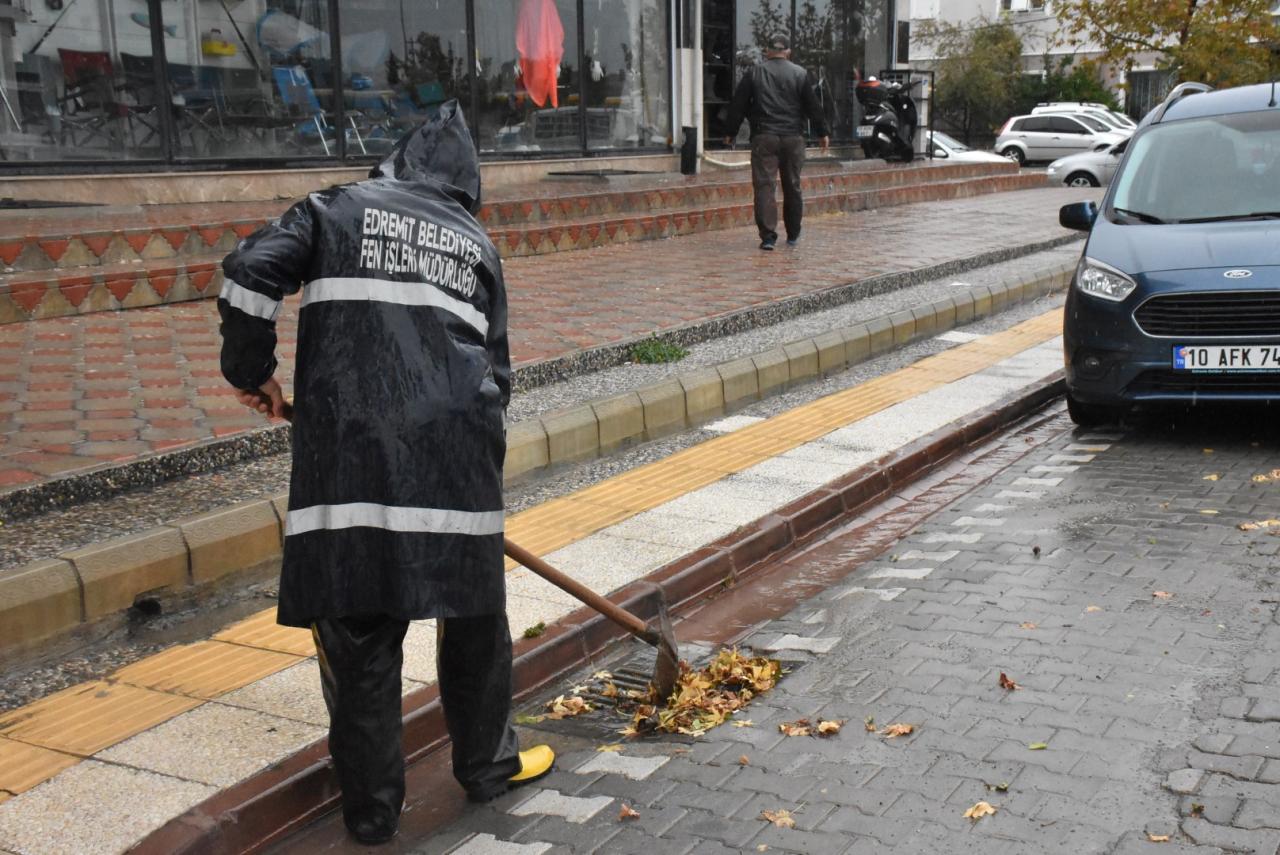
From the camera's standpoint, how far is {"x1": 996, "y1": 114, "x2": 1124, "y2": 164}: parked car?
34.8 meters

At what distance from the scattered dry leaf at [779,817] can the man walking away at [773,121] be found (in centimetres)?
996

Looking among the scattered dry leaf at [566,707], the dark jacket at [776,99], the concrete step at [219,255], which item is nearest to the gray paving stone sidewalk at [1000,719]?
the scattered dry leaf at [566,707]

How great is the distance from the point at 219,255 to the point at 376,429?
7.03 metres

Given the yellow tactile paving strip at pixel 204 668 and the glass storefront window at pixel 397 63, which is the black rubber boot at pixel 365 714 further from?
the glass storefront window at pixel 397 63

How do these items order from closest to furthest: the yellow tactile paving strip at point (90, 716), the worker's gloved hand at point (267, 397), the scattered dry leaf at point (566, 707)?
1. the worker's gloved hand at point (267, 397)
2. the yellow tactile paving strip at point (90, 716)
3. the scattered dry leaf at point (566, 707)

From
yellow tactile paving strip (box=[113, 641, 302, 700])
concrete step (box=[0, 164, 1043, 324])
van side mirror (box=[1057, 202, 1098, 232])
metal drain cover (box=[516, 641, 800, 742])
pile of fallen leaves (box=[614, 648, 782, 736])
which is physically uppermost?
van side mirror (box=[1057, 202, 1098, 232])

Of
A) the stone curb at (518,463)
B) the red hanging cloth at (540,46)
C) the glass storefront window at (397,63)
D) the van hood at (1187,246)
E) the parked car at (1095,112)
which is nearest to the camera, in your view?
the stone curb at (518,463)

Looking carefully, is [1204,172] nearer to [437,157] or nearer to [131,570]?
[437,157]

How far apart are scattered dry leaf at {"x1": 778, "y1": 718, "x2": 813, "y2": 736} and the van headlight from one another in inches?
162

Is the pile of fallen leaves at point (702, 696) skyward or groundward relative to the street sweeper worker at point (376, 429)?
groundward

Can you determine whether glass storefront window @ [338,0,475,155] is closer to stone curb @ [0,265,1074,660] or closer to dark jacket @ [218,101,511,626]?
stone curb @ [0,265,1074,660]

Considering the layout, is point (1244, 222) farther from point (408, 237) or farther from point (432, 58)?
point (432, 58)

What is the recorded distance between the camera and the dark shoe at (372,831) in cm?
347

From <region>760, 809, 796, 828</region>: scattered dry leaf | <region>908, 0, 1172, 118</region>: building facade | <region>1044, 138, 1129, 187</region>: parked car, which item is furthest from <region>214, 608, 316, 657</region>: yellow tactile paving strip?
<region>908, 0, 1172, 118</region>: building facade
